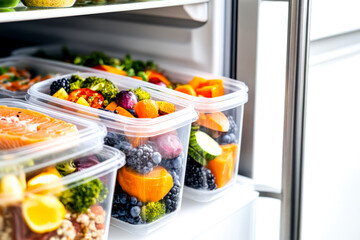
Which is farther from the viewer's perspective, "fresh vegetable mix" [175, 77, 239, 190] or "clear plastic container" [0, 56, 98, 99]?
"clear plastic container" [0, 56, 98, 99]

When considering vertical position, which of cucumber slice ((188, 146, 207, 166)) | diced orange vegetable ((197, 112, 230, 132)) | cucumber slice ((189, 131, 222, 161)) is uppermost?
diced orange vegetable ((197, 112, 230, 132))

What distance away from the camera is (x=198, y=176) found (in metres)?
A: 1.07

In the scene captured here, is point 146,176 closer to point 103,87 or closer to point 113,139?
point 113,139

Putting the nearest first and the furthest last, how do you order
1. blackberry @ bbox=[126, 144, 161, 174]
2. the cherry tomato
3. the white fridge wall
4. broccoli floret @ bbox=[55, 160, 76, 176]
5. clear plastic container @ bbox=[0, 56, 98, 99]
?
broccoli floret @ bbox=[55, 160, 76, 176] < blackberry @ bbox=[126, 144, 161, 174] < the cherry tomato < the white fridge wall < clear plastic container @ bbox=[0, 56, 98, 99]

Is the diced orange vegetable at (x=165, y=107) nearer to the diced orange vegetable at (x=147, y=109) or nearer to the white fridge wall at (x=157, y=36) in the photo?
the diced orange vegetable at (x=147, y=109)

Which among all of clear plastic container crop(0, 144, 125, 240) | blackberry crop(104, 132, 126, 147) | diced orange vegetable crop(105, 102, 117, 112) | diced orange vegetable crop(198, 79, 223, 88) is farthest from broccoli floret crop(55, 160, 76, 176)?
diced orange vegetable crop(198, 79, 223, 88)

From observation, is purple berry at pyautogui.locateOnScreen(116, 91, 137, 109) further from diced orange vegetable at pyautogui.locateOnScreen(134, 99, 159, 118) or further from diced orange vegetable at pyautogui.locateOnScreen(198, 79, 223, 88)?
diced orange vegetable at pyautogui.locateOnScreen(198, 79, 223, 88)

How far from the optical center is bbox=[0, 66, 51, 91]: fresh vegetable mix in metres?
1.30

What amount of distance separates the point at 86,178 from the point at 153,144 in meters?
0.17

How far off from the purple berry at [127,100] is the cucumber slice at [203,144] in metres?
0.15

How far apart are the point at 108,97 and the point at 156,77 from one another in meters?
0.25

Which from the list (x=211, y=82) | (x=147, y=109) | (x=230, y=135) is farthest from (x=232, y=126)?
(x=147, y=109)

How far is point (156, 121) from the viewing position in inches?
35.8

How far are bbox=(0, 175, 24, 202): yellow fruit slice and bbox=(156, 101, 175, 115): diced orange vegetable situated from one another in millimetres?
367
